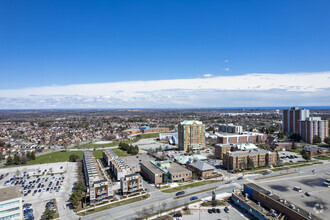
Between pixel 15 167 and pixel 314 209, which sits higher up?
pixel 314 209

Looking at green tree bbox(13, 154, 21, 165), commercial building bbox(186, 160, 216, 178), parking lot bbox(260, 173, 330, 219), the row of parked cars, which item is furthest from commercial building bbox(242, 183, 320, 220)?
green tree bbox(13, 154, 21, 165)

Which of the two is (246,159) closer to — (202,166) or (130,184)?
(202,166)

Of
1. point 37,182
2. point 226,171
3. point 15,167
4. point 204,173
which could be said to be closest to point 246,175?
point 226,171

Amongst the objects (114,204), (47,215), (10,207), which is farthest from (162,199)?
(10,207)

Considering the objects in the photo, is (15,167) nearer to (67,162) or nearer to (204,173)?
(67,162)

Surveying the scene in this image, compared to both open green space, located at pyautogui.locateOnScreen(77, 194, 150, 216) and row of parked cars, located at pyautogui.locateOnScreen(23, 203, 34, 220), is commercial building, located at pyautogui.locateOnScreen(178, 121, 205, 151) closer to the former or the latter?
open green space, located at pyautogui.locateOnScreen(77, 194, 150, 216)
